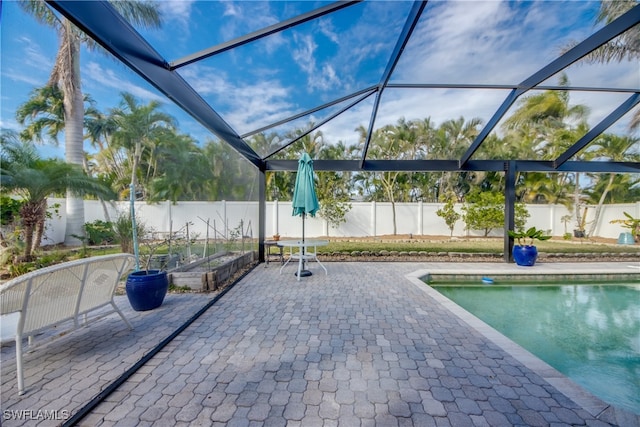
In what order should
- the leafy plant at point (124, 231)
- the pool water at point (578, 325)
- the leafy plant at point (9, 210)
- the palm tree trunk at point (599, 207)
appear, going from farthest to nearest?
the palm tree trunk at point (599, 207) < the leafy plant at point (124, 231) < the pool water at point (578, 325) < the leafy plant at point (9, 210)

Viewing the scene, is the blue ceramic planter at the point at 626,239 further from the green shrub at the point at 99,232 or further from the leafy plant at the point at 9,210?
the leafy plant at the point at 9,210

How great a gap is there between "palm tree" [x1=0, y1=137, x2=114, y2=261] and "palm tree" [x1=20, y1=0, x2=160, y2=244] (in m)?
0.16

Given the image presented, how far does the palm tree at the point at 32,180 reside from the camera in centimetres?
211

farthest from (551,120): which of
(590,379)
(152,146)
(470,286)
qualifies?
(152,146)

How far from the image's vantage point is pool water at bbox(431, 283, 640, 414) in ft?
8.76

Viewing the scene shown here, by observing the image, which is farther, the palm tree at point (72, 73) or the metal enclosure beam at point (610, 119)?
the metal enclosure beam at point (610, 119)

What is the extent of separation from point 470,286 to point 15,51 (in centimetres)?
765

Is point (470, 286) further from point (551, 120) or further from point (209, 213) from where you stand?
point (551, 120)

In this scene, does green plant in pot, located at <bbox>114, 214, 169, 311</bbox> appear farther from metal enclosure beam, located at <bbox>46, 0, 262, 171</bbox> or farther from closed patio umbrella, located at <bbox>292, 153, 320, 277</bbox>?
closed patio umbrella, located at <bbox>292, 153, 320, 277</bbox>

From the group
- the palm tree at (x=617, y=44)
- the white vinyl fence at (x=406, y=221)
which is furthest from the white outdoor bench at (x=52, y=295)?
the white vinyl fence at (x=406, y=221)

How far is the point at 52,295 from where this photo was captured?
2250 millimetres
